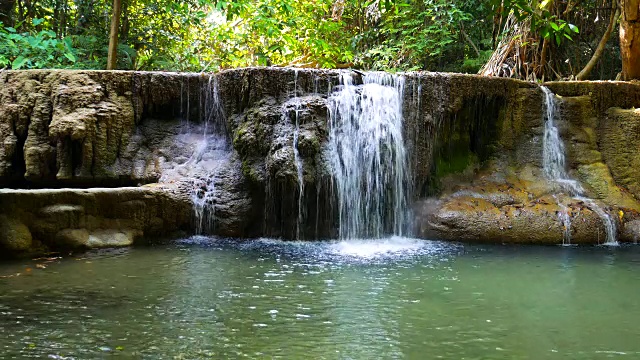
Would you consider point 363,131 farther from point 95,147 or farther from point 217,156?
point 95,147

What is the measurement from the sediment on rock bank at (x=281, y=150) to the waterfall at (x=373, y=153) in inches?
7.1

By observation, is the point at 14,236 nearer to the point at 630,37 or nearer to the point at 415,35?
the point at 630,37

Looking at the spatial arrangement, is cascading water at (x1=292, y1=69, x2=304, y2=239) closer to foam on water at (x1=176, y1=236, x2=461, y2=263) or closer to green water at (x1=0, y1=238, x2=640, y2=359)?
foam on water at (x1=176, y1=236, x2=461, y2=263)

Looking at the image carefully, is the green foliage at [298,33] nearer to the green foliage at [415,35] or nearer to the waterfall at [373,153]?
the green foliage at [415,35]

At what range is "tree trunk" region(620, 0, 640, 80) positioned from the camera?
9359 millimetres

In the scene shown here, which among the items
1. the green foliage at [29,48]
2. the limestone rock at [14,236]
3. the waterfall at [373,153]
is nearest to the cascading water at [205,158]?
the waterfall at [373,153]

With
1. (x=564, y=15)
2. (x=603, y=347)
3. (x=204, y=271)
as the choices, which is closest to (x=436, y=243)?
(x=204, y=271)

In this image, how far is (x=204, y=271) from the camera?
225 inches

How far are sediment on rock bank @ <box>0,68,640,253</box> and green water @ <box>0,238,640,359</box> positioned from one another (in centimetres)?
103

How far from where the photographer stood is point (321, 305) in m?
4.58

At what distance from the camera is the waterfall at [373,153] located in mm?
8156

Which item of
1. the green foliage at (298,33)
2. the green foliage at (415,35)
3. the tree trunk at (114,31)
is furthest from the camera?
the green foliage at (415,35)

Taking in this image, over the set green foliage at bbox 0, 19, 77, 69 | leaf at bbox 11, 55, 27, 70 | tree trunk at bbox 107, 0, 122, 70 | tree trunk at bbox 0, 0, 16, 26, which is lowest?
leaf at bbox 11, 55, 27, 70

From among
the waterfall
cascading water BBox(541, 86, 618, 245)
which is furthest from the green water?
cascading water BBox(541, 86, 618, 245)
